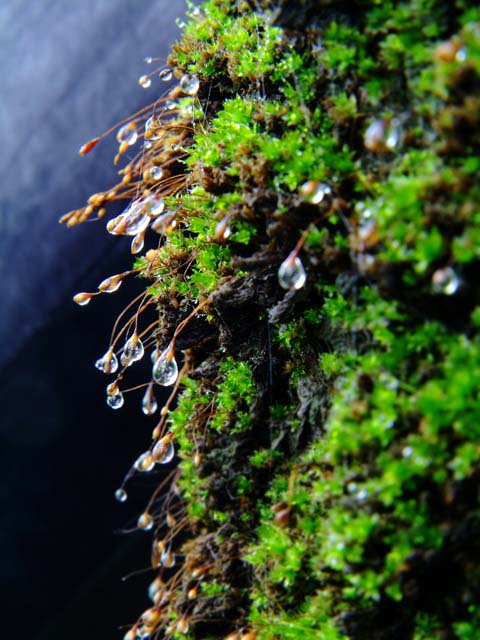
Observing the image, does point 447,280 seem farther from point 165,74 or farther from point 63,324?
point 63,324

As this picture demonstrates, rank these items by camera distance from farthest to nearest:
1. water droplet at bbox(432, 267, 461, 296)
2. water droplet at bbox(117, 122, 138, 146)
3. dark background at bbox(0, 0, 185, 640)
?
1. dark background at bbox(0, 0, 185, 640)
2. water droplet at bbox(117, 122, 138, 146)
3. water droplet at bbox(432, 267, 461, 296)

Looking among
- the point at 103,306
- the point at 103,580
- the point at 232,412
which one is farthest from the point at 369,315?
the point at 103,580

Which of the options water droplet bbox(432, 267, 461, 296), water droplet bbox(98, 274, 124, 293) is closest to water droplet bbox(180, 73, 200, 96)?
water droplet bbox(98, 274, 124, 293)

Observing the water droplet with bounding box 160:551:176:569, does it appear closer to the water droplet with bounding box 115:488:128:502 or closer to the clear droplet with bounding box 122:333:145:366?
the water droplet with bounding box 115:488:128:502

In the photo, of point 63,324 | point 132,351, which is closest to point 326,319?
point 132,351

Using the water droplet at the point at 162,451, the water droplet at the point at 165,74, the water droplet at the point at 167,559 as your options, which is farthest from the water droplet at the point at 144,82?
the water droplet at the point at 167,559

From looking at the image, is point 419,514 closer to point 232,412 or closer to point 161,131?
point 232,412

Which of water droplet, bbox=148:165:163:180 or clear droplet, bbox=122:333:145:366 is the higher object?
water droplet, bbox=148:165:163:180
